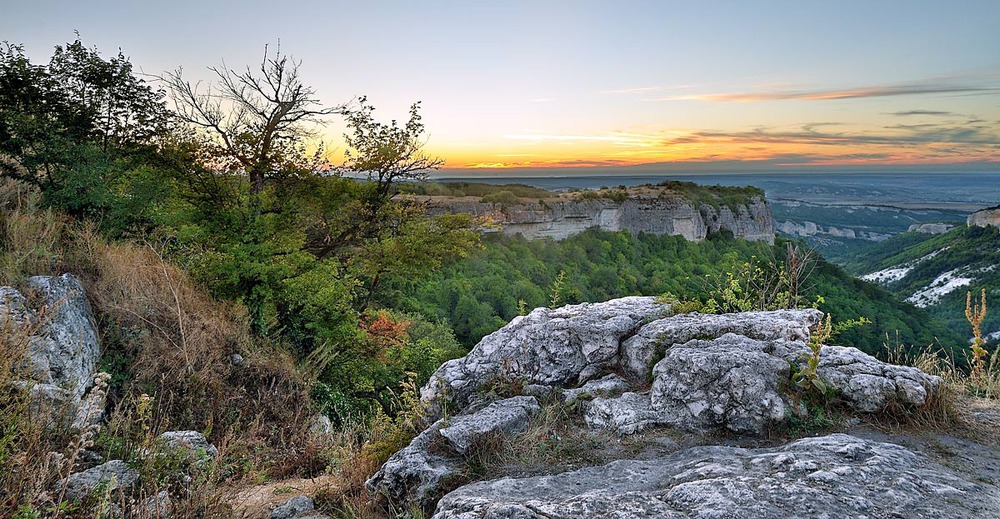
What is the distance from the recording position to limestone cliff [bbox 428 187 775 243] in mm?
39156

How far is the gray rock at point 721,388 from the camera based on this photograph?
3.26m

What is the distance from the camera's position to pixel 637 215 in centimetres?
4391

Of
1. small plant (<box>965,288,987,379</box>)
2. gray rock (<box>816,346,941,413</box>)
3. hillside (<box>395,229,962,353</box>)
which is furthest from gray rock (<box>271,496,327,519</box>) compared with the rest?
hillside (<box>395,229,962,353</box>)

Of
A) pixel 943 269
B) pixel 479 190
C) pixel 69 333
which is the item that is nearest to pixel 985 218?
pixel 943 269

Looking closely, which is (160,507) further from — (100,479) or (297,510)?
(297,510)

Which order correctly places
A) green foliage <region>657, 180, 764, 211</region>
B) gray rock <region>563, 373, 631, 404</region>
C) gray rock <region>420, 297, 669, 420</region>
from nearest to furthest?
gray rock <region>563, 373, 631, 404</region>, gray rock <region>420, 297, 669, 420</region>, green foliage <region>657, 180, 764, 211</region>

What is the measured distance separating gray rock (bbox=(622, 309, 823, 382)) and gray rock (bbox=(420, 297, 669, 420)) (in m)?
0.20

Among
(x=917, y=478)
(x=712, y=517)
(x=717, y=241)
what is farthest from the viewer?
(x=717, y=241)

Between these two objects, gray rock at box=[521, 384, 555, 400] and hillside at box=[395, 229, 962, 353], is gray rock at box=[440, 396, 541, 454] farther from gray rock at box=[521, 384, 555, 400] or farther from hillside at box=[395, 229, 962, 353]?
hillside at box=[395, 229, 962, 353]

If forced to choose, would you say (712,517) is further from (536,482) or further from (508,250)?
(508,250)

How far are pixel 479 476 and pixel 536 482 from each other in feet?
1.60

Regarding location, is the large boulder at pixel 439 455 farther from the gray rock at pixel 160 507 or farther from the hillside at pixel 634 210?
the hillside at pixel 634 210

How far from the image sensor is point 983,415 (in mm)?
3289

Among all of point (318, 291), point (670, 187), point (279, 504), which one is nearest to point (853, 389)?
point (279, 504)
